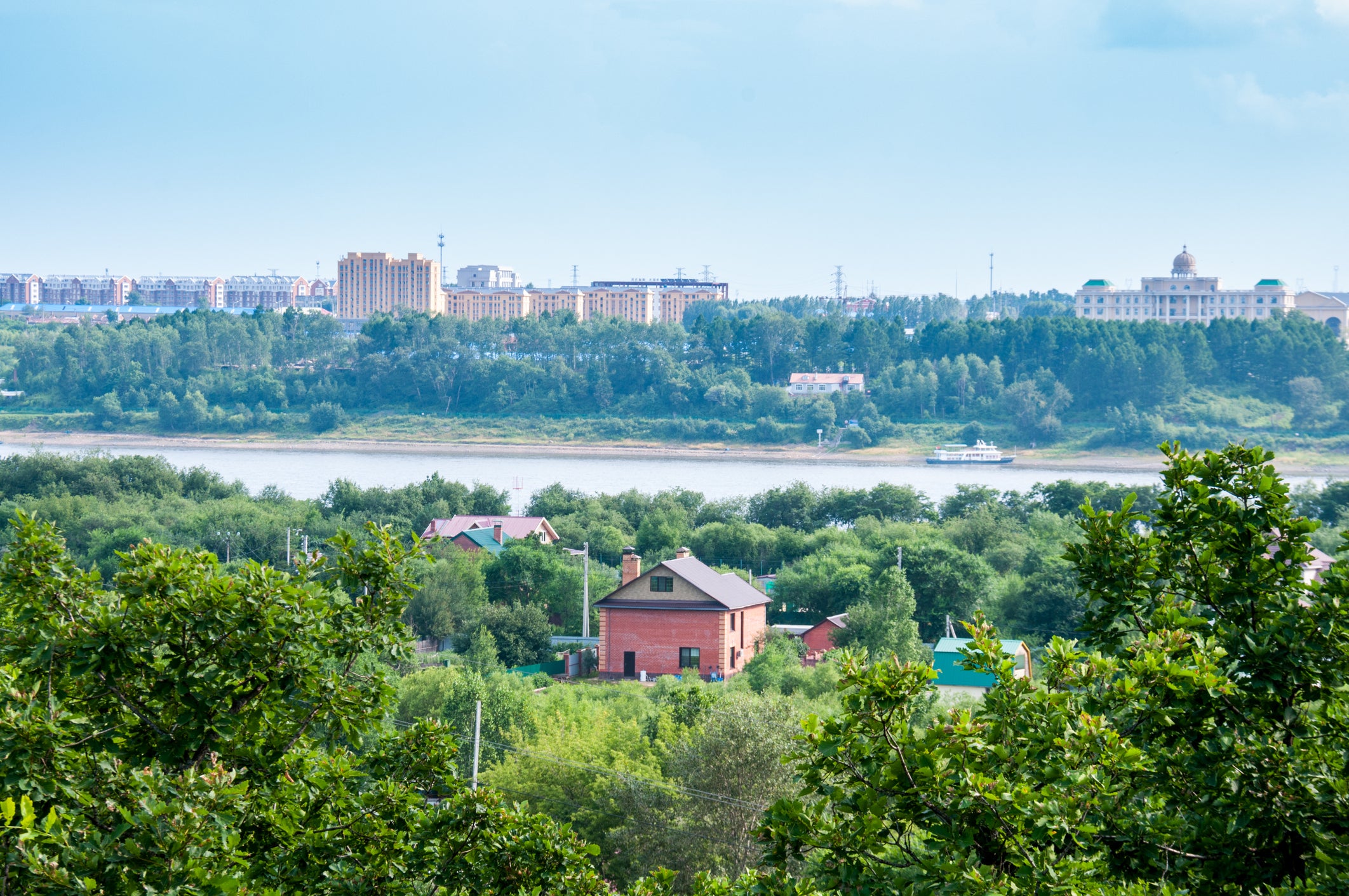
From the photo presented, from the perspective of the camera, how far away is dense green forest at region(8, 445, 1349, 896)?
11.6ft

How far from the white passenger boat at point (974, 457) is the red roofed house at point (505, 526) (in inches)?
1288

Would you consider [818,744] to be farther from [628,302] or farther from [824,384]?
[628,302]

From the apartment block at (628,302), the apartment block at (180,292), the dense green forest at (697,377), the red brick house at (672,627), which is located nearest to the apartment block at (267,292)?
the apartment block at (180,292)

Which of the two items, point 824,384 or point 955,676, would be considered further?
point 824,384

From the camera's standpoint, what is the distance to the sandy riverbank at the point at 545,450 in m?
67.9

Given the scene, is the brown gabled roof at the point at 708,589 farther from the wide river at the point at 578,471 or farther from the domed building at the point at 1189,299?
the domed building at the point at 1189,299

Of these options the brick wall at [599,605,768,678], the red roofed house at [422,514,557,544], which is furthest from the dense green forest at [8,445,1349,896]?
the red roofed house at [422,514,557,544]

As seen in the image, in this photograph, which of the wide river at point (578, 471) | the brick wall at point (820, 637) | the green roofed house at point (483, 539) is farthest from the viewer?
the wide river at point (578, 471)

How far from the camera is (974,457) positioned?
219ft

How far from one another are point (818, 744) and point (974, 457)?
64.9 metres

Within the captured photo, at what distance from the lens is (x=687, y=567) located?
26.9 meters

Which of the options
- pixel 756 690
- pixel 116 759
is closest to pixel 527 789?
pixel 756 690

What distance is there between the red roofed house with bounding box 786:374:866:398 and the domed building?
4176 cm

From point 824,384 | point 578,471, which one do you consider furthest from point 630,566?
point 824,384
